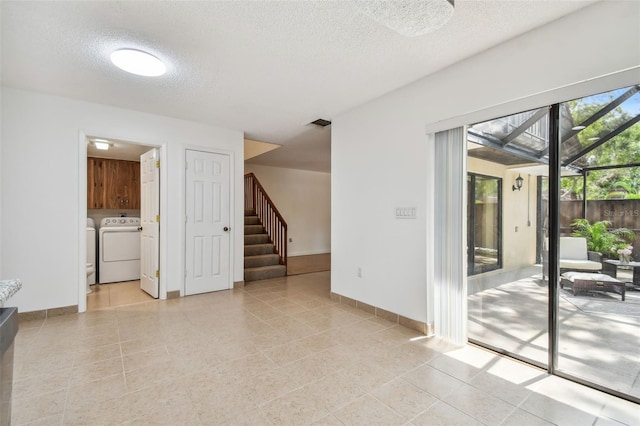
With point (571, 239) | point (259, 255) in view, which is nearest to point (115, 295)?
point (259, 255)

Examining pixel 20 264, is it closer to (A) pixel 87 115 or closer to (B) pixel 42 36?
(A) pixel 87 115

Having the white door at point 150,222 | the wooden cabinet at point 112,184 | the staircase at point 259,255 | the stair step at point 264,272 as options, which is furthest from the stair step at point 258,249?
the wooden cabinet at point 112,184

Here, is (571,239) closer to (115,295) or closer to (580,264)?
(580,264)

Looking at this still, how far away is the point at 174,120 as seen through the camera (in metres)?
4.08

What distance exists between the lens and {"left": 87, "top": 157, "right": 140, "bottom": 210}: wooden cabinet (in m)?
5.38

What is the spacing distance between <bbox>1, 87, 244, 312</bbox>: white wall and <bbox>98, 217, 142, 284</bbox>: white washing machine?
148 centimetres

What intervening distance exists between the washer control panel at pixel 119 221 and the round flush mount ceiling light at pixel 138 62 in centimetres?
386

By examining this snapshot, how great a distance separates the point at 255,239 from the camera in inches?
238

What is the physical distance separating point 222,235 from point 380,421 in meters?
3.54

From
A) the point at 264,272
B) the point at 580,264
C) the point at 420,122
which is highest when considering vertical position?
the point at 420,122

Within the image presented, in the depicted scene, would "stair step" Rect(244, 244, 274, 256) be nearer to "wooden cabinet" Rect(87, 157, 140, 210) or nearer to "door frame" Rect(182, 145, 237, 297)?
"door frame" Rect(182, 145, 237, 297)

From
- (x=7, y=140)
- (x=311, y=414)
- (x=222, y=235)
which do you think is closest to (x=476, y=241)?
(x=311, y=414)

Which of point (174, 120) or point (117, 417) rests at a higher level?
point (174, 120)

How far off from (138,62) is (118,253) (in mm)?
3814
